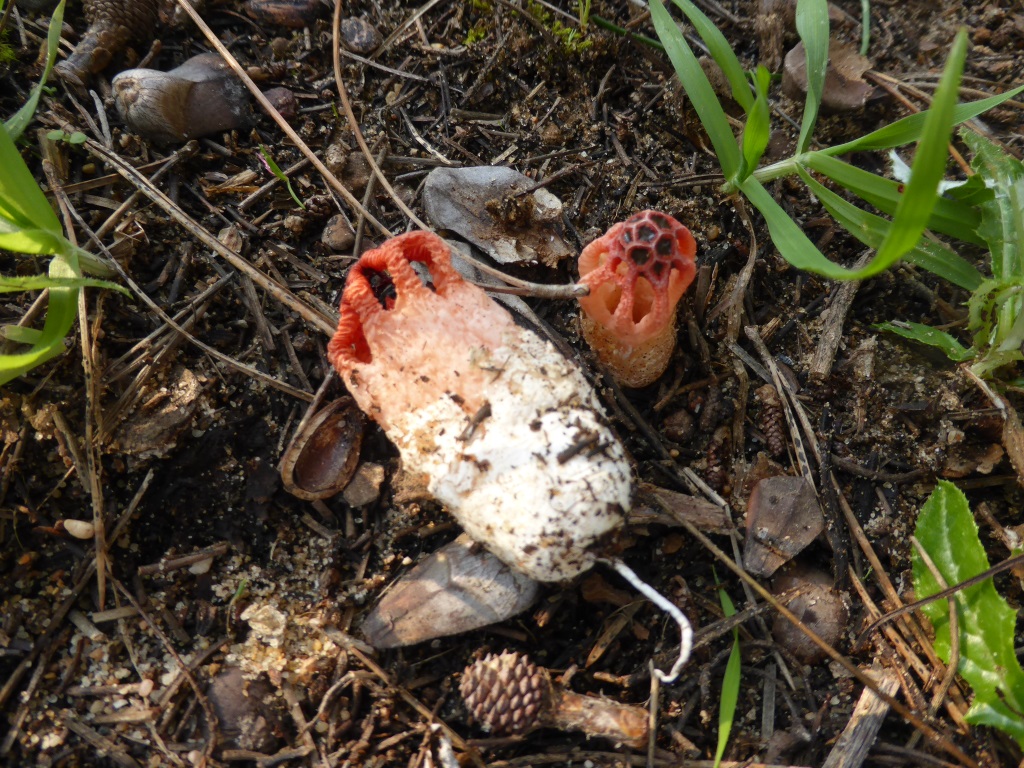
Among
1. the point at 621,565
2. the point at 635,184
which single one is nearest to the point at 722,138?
the point at 635,184

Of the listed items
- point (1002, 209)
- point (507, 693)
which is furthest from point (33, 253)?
point (1002, 209)

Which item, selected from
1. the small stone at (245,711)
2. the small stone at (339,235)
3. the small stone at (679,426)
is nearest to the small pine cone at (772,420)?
the small stone at (679,426)

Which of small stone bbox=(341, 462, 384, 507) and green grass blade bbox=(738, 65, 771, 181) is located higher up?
green grass blade bbox=(738, 65, 771, 181)

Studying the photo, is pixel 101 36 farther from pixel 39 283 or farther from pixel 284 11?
pixel 39 283

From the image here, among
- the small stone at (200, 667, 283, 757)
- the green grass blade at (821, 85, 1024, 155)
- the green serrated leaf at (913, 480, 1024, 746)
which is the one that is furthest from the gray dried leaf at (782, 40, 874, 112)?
the small stone at (200, 667, 283, 757)

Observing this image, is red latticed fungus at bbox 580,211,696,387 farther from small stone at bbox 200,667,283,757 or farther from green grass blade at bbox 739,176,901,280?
small stone at bbox 200,667,283,757
